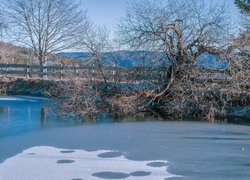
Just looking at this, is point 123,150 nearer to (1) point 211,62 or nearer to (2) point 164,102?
(2) point 164,102

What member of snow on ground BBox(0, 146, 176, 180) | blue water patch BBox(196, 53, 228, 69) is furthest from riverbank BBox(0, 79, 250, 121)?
snow on ground BBox(0, 146, 176, 180)

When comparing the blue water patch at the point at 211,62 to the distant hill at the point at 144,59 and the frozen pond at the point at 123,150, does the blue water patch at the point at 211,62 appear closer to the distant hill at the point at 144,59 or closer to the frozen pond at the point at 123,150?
the distant hill at the point at 144,59

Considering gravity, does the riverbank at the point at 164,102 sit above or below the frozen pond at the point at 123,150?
above

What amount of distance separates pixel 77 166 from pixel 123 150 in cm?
140

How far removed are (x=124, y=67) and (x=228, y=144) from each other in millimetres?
7798

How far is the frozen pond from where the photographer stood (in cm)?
584

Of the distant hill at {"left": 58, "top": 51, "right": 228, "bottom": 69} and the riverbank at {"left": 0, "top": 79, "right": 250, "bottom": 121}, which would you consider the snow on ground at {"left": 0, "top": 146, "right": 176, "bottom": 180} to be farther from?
the distant hill at {"left": 58, "top": 51, "right": 228, "bottom": 69}

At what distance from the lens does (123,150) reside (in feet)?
24.2

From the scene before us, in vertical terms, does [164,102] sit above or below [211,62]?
below

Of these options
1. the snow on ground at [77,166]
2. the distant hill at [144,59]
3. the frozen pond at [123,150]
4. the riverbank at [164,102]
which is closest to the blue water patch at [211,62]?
the distant hill at [144,59]

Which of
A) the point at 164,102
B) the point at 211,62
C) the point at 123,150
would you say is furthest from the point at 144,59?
the point at 123,150

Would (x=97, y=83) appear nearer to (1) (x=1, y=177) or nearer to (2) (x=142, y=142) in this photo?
(2) (x=142, y=142)

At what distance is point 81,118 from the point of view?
12156 mm

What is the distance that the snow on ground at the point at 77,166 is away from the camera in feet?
18.5
